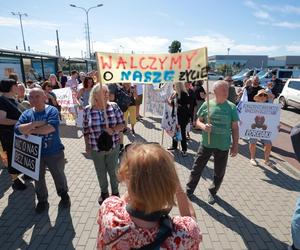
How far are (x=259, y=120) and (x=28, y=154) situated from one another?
17.0 ft

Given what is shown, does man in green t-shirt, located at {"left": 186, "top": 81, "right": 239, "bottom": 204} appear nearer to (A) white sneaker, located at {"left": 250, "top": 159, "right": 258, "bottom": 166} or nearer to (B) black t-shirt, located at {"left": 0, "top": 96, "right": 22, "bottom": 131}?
(A) white sneaker, located at {"left": 250, "top": 159, "right": 258, "bottom": 166}

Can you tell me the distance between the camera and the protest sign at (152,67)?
11.2ft

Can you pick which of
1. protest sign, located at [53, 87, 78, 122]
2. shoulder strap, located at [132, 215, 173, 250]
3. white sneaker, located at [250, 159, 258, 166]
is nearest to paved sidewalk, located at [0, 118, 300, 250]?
white sneaker, located at [250, 159, 258, 166]

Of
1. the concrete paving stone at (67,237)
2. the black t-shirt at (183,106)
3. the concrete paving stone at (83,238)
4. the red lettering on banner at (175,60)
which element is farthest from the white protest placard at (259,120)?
the concrete paving stone at (67,237)

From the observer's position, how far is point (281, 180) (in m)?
5.30

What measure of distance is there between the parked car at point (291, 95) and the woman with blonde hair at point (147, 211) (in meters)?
14.4

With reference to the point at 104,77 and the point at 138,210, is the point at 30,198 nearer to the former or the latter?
the point at 104,77

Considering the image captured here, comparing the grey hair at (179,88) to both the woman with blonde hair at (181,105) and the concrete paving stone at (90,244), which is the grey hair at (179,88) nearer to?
the woman with blonde hair at (181,105)

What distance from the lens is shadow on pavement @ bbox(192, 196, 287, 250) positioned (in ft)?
11.1

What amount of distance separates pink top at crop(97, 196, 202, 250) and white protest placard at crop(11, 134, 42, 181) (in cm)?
249

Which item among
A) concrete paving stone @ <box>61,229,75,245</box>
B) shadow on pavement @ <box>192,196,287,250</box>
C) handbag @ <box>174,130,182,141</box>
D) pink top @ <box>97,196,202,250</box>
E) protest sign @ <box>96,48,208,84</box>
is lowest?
shadow on pavement @ <box>192,196,287,250</box>

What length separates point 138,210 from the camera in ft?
4.55

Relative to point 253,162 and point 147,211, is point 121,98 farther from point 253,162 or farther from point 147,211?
point 147,211

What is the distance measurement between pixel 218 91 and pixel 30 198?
3.57m
